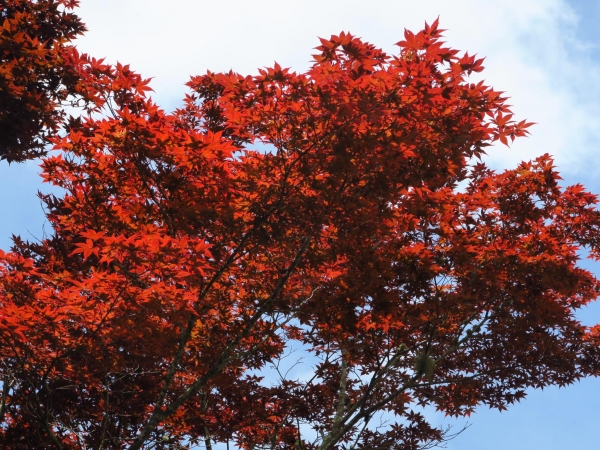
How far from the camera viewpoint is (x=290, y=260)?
8703mm

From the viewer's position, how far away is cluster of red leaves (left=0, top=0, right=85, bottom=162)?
33.3ft

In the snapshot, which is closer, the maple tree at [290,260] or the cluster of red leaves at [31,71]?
the maple tree at [290,260]

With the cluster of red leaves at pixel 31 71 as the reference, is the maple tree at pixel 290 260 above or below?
below

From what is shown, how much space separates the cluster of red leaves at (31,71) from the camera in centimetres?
1016

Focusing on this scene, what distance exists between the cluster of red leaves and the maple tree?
908 millimetres

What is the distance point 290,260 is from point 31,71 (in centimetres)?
590

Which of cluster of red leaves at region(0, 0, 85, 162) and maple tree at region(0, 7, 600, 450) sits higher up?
cluster of red leaves at region(0, 0, 85, 162)

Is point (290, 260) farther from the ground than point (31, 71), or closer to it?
closer to it

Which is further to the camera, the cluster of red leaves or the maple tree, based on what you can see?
the cluster of red leaves

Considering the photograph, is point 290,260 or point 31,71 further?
point 31,71

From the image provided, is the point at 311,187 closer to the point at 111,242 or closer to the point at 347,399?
the point at 111,242

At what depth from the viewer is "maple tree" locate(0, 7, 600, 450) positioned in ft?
22.4

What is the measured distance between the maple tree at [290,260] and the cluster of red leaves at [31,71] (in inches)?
35.8

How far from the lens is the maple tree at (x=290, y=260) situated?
6.83 metres
